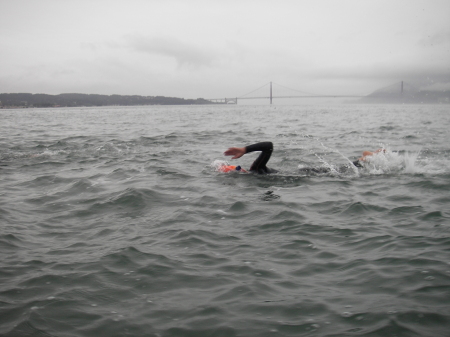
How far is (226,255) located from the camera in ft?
15.8

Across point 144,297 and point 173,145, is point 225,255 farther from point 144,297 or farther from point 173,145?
point 173,145

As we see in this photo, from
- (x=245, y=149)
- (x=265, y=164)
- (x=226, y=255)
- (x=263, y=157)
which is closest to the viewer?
(x=226, y=255)

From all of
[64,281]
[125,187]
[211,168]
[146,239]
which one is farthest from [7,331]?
[211,168]

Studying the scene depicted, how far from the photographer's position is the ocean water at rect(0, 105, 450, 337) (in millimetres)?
3447

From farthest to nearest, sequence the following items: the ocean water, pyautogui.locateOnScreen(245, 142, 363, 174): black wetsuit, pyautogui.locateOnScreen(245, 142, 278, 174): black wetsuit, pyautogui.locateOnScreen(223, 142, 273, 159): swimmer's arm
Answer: pyautogui.locateOnScreen(245, 142, 363, 174): black wetsuit < pyautogui.locateOnScreen(245, 142, 278, 174): black wetsuit < pyautogui.locateOnScreen(223, 142, 273, 159): swimmer's arm < the ocean water

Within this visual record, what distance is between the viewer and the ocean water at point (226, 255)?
3.45 metres

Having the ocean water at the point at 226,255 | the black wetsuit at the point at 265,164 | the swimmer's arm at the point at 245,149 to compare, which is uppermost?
the swimmer's arm at the point at 245,149

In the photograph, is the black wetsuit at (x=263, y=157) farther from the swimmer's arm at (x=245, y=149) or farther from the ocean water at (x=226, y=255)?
the ocean water at (x=226, y=255)

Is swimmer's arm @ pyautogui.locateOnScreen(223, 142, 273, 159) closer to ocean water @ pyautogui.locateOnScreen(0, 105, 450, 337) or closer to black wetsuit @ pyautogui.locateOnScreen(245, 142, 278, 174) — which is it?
black wetsuit @ pyautogui.locateOnScreen(245, 142, 278, 174)

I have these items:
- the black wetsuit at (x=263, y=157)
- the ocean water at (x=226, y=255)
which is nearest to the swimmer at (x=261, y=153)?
the black wetsuit at (x=263, y=157)

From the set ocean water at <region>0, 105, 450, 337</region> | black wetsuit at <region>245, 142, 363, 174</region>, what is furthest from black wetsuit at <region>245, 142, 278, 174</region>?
ocean water at <region>0, 105, 450, 337</region>

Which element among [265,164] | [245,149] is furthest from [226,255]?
[265,164]

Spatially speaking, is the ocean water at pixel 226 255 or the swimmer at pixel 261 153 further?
the swimmer at pixel 261 153

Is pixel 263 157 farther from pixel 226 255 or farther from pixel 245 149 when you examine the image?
pixel 226 255
